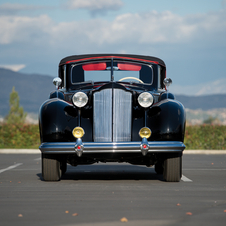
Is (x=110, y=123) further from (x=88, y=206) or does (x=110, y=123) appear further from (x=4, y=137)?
(x=4, y=137)

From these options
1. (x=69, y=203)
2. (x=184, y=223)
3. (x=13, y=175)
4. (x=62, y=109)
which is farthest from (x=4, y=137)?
(x=184, y=223)

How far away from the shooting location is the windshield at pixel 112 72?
966 cm

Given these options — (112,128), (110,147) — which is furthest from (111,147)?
(112,128)

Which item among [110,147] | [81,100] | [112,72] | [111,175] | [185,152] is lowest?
[185,152]

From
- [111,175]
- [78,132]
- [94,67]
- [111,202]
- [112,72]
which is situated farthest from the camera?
[111,175]

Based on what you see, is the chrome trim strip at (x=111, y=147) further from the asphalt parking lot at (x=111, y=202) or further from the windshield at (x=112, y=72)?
the windshield at (x=112, y=72)

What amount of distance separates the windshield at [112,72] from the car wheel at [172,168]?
2.13 metres

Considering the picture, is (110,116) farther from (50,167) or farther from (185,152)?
(185,152)

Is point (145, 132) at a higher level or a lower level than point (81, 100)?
lower

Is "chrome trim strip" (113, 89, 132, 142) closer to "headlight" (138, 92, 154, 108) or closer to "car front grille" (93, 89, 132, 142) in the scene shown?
"car front grille" (93, 89, 132, 142)

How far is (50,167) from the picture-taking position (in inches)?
334

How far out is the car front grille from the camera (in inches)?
318

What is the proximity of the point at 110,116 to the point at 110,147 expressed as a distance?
573 millimetres

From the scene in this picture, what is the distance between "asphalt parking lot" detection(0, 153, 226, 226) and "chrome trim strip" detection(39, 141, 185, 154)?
0.60 m
